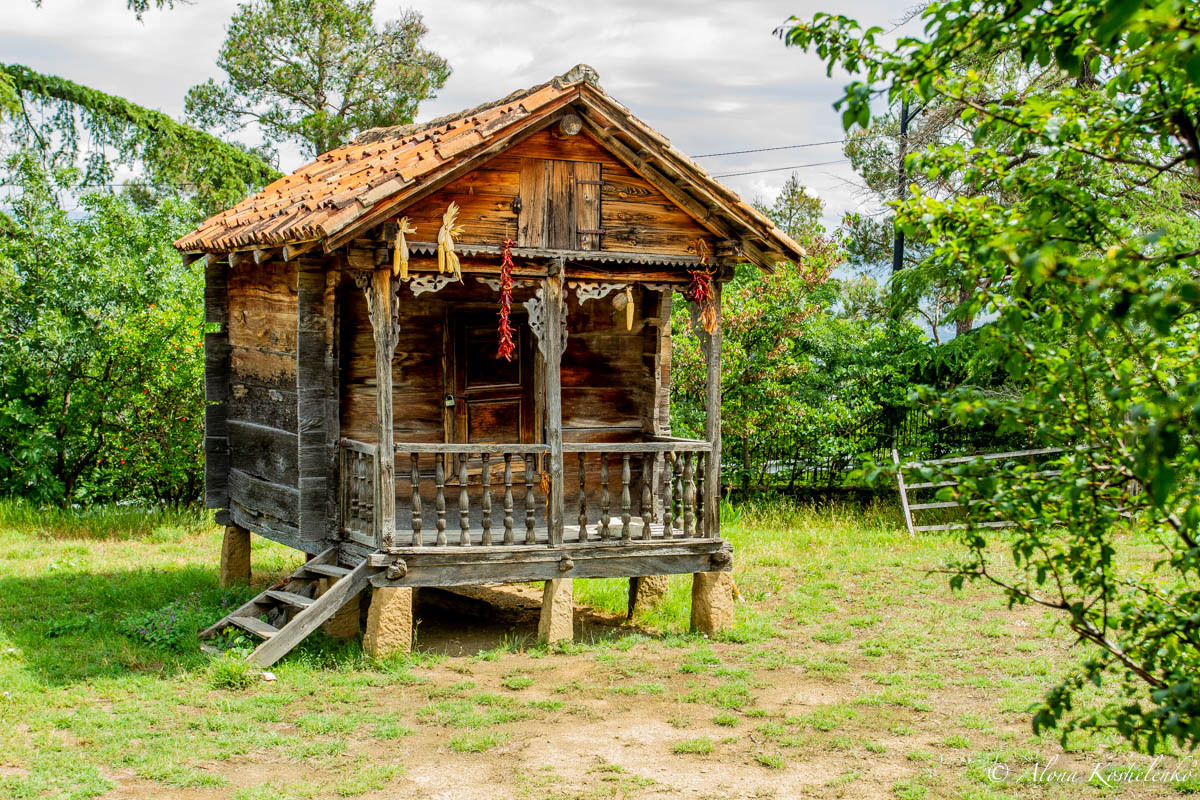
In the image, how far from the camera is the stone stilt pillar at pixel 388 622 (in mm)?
9406

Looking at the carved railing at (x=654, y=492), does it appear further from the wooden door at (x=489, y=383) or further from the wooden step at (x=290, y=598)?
the wooden step at (x=290, y=598)

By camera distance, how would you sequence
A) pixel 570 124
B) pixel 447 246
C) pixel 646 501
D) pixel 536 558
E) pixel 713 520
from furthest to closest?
pixel 713 520, pixel 646 501, pixel 536 558, pixel 570 124, pixel 447 246

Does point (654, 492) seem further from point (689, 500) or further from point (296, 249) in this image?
point (296, 249)

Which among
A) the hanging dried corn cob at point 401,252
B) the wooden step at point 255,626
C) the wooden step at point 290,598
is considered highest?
the hanging dried corn cob at point 401,252

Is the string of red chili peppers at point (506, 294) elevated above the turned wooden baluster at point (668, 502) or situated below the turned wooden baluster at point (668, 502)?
above

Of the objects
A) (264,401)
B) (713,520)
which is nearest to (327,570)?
(264,401)

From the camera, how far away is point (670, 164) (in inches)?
391

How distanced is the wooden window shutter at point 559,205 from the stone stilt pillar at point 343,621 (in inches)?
143

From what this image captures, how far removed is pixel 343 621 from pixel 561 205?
170 inches

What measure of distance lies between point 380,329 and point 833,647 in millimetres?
5045

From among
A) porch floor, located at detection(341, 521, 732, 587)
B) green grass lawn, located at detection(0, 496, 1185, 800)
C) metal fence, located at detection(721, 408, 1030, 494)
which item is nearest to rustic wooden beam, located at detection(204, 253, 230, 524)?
green grass lawn, located at detection(0, 496, 1185, 800)

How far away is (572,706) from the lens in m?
8.35

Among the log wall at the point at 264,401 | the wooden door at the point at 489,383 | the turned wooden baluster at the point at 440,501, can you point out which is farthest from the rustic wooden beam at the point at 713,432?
the log wall at the point at 264,401

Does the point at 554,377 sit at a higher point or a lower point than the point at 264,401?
higher
